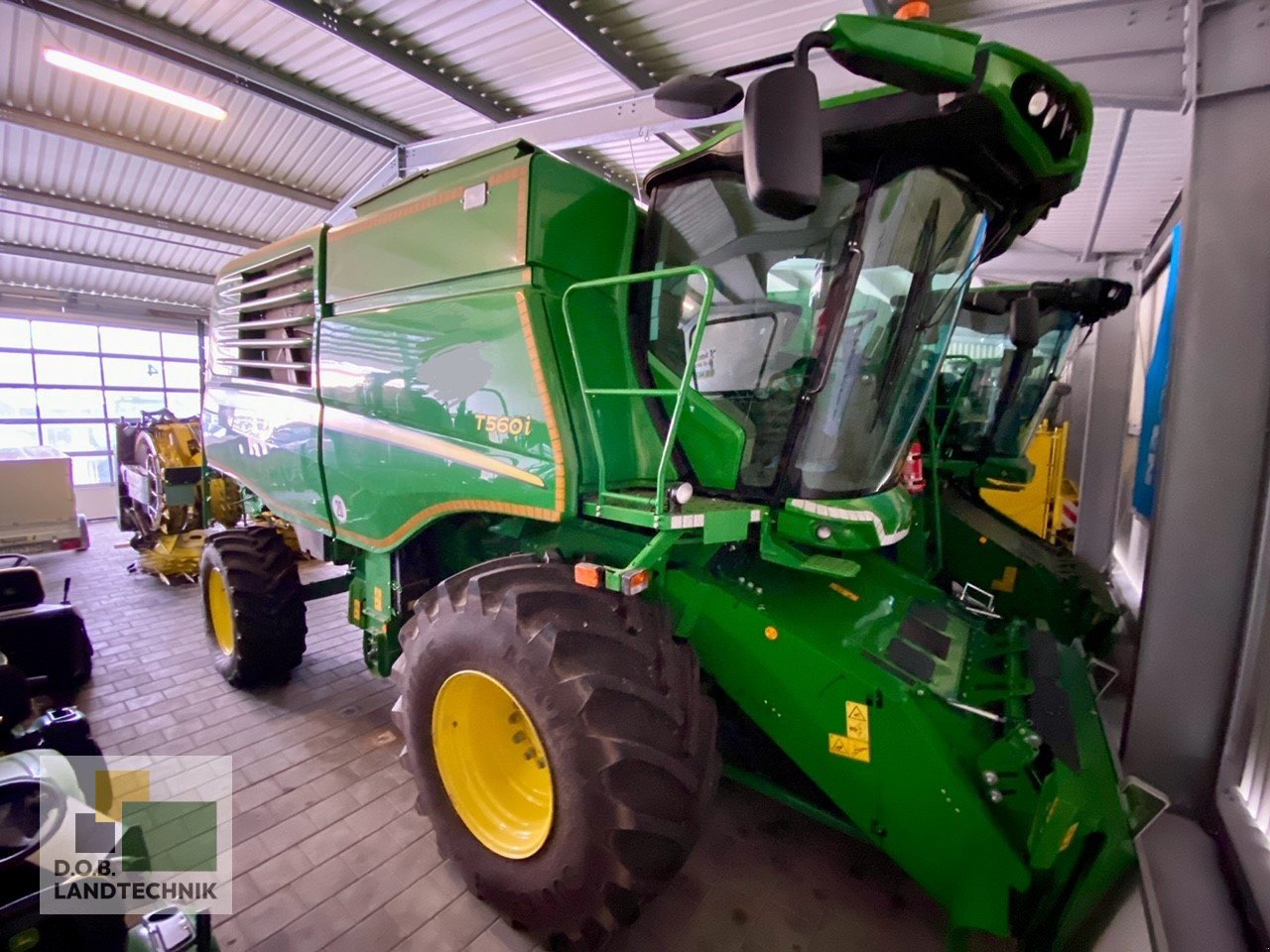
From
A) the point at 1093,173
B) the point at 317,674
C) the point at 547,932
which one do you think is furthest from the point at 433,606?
the point at 1093,173

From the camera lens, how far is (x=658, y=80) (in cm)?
400

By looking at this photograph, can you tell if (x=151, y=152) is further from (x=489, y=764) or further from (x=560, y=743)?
(x=560, y=743)

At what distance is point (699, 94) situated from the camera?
1544mm

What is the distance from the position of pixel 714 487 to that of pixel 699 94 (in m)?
1.25

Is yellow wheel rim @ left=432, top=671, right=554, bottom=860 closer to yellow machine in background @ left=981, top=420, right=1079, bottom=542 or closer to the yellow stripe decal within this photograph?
the yellow stripe decal

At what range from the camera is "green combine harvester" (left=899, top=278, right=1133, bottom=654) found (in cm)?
396

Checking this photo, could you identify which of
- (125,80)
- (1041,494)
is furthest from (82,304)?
(1041,494)

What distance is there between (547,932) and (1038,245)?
9226 millimetres

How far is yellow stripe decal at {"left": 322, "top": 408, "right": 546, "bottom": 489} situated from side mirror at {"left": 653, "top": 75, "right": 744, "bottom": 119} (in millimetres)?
1180

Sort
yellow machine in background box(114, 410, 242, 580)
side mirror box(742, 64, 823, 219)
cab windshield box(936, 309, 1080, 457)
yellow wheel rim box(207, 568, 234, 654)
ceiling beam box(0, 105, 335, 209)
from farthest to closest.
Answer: yellow machine in background box(114, 410, 242, 580)
ceiling beam box(0, 105, 335, 209)
cab windshield box(936, 309, 1080, 457)
yellow wheel rim box(207, 568, 234, 654)
side mirror box(742, 64, 823, 219)

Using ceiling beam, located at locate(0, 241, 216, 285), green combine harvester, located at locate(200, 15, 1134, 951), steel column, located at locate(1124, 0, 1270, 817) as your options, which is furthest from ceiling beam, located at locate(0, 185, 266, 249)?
steel column, located at locate(1124, 0, 1270, 817)

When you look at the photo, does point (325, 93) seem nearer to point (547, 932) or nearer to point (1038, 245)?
point (547, 932)

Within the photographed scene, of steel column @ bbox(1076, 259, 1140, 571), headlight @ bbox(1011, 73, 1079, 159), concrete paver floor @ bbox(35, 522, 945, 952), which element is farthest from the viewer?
steel column @ bbox(1076, 259, 1140, 571)

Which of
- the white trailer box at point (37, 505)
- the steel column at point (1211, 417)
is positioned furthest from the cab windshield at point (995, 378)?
the white trailer box at point (37, 505)
